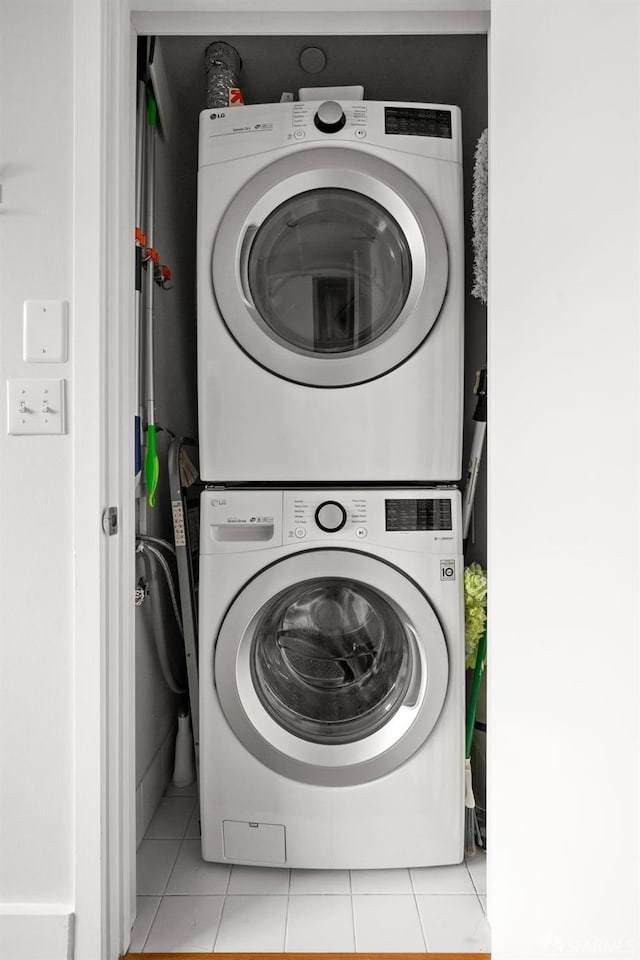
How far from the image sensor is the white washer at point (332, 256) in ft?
4.67

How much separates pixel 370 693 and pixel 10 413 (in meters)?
1.03

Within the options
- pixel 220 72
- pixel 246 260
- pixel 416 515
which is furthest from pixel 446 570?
pixel 220 72

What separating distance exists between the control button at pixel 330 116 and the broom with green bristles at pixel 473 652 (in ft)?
3.53

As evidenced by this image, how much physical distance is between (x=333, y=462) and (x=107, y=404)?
52cm

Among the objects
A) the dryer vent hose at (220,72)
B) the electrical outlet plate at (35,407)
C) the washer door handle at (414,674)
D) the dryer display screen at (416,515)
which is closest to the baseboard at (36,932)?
the washer door handle at (414,674)

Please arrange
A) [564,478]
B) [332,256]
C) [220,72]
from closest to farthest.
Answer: [564,478] < [332,256] < [220,72]

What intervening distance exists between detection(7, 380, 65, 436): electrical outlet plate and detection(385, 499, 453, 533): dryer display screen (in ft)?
2.38

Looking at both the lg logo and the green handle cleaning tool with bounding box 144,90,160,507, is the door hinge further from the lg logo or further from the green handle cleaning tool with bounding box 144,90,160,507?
the lg logo

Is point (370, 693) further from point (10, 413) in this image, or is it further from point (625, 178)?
point (625, 178)

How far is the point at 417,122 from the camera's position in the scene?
56.6 inches

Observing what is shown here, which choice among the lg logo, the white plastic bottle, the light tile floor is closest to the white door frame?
the light tile floor

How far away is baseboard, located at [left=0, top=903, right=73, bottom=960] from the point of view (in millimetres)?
1164

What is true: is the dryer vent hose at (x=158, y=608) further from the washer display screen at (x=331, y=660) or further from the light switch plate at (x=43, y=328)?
the light switch plate at (x=43, y=328)

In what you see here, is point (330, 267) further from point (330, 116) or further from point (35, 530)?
point (35, 530)
